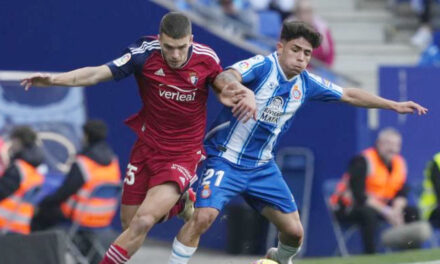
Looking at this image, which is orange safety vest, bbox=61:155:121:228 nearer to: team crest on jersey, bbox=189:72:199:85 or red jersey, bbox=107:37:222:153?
red jersey, bbox=107:37:222:153

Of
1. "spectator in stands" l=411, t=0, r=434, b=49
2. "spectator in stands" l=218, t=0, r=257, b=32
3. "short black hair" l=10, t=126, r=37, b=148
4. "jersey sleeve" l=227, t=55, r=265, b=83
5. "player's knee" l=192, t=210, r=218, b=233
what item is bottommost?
"spectator in stands" l=411, t=0, r=434, b=49

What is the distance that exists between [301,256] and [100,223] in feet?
11.2

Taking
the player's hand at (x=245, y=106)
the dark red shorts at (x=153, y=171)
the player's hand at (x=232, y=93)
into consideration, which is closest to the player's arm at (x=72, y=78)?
the dark red shorts at (x=153, y=171)

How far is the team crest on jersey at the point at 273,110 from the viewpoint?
9992mm

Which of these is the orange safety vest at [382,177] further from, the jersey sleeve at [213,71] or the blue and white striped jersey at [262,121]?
the jersey sleeve at [213,71]

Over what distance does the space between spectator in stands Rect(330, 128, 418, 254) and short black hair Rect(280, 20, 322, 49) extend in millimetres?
4873

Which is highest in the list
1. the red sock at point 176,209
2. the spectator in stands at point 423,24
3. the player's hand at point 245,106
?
the player's hand at point 245,106

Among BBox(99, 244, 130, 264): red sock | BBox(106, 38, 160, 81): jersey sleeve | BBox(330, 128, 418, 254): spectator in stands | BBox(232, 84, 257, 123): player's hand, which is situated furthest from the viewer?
BBox(330, 128, 418, 254): spectator in stands

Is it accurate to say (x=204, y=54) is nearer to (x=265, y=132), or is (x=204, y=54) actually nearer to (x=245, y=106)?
(x=265, y=132)

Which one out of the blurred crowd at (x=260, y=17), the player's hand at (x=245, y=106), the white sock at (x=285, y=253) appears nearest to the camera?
the player's hand at (x=245, y=106)

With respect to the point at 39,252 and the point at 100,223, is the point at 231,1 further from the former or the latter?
the point at 39,252

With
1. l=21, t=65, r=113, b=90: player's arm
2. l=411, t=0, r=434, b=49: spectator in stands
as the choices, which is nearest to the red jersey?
l=21, t=65, r=113, b=90: player's arm

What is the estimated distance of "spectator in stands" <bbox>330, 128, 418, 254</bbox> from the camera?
48.4 feet

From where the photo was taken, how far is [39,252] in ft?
33.5
